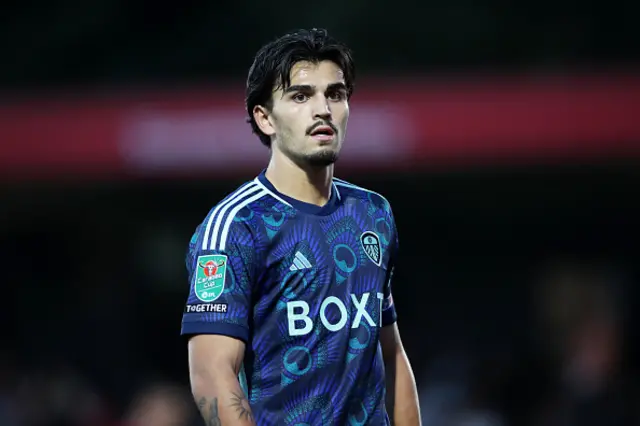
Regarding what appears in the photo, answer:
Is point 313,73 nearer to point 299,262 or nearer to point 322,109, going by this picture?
point 322,109

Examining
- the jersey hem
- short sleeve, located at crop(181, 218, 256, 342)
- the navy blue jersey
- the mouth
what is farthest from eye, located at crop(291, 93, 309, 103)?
the jersey hem

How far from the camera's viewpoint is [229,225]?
3605 millimetres

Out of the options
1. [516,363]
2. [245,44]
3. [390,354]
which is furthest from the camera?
[245,44]

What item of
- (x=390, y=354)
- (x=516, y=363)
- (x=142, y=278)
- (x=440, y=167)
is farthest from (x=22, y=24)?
(x=390, y=354)

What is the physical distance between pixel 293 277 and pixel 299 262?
5cm

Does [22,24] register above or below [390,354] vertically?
above

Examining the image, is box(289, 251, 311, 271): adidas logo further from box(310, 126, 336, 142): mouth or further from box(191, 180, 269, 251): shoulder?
box(310, 126, 336, 142): mouth

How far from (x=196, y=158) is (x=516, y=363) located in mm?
3716

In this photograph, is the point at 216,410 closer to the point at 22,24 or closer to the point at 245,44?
the point at 245,44

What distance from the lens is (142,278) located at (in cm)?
1155

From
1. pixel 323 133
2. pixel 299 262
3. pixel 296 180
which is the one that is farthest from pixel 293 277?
pixel 323 133

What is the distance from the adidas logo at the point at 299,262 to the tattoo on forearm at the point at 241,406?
42cm

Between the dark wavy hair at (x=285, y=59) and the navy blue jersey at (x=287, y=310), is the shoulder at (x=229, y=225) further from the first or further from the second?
the dark wavy hair at (x=285, y=59)

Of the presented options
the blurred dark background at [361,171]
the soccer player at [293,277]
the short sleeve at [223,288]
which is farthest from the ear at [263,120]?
the blurred dark background at [361,171]
